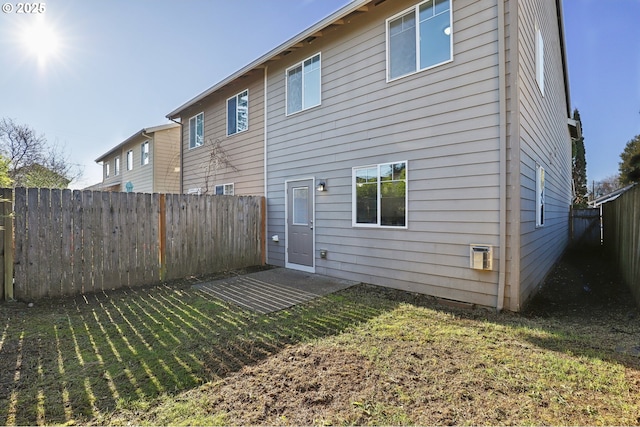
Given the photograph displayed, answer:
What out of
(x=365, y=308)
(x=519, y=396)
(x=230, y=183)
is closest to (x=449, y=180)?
(x=365, y=308)

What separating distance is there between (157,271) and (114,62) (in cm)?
741

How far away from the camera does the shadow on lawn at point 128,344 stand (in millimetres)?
2361

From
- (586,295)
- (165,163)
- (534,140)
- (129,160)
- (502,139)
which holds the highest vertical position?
(129,160)

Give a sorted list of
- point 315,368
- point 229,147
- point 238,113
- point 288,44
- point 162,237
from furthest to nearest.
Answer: point 229,147 < point 238,113 < point 288,44 < point 162,237 < point 315,368

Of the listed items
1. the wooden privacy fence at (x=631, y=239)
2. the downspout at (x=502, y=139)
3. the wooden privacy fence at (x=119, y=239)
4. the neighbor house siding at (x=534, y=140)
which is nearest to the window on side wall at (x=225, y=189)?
the wooden privacy fence at (x=119, y=239)

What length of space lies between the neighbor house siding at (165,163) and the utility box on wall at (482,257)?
13546 mm

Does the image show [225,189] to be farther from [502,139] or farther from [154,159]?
[502,139]

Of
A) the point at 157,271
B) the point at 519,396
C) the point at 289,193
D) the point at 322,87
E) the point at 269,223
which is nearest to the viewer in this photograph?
the point at 519,396

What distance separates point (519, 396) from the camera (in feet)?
7.61

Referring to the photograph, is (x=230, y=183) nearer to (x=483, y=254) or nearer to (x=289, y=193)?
(x=289, y=193)

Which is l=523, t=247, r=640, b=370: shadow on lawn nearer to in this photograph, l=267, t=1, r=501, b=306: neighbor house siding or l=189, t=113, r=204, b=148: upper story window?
l=267, t=1, r=501, b=306: neighbor house siding

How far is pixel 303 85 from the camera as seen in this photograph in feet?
24.0

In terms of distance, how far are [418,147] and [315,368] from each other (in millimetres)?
3875

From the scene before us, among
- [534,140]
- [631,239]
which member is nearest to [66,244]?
[534,140]
